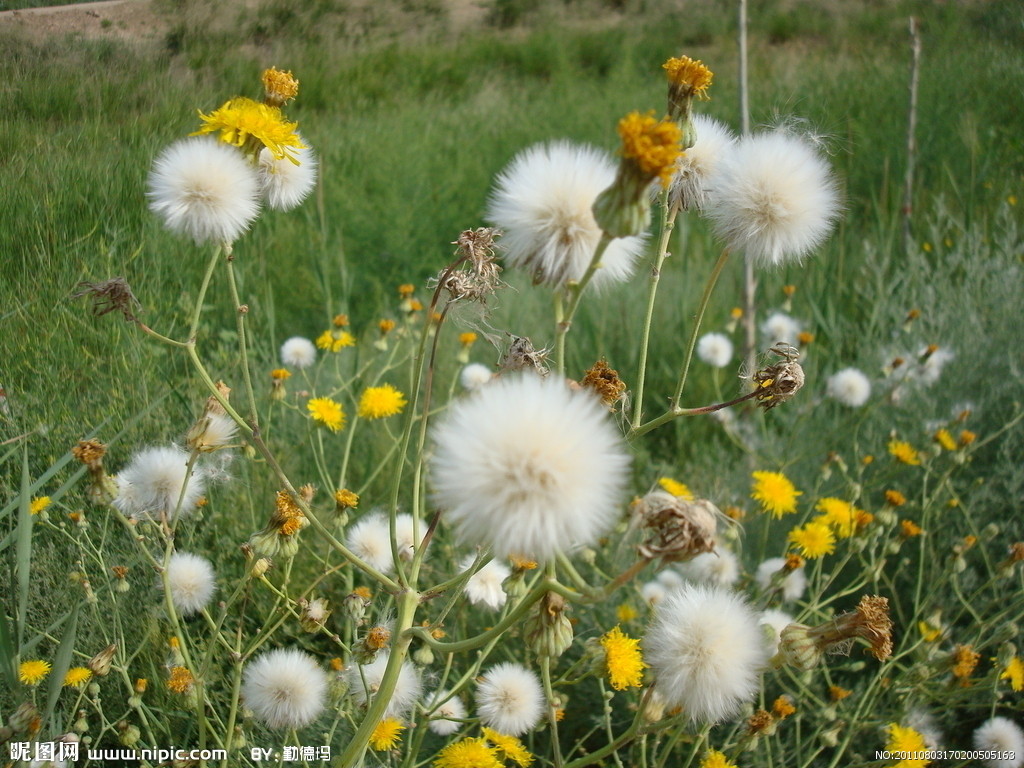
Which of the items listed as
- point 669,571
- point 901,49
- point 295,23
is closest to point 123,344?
point 295,23

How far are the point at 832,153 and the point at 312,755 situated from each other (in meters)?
1.35

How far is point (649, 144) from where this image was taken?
2.60 feet

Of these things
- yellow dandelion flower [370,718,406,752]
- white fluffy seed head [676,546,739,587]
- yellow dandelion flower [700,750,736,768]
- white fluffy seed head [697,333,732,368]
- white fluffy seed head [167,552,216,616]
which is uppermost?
white fluffy seed head [697,333,732,368]

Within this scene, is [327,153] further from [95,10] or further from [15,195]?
[15,195]

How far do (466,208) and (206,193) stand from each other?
276 centimetres

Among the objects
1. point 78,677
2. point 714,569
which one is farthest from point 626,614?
point 78,677

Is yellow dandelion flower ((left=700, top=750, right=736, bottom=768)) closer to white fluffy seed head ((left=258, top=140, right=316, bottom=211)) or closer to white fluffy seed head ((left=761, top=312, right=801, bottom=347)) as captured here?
white fluffy seed head ((left=258, top=140, right=316, bottom=211))

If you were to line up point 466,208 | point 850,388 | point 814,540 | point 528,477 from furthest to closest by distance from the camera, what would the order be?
point 466,208 → point 850,388 → point 814,540 → point 528,477

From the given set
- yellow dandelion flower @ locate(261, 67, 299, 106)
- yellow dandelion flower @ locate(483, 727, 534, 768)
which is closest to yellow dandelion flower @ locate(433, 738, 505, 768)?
yellow dandelion flower @ locate(483, 727, 534, 768)

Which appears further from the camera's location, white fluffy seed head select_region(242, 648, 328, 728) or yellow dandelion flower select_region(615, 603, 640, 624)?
yellow dandelion flower select_region(615, 603, 640, 624)

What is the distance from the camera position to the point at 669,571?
1988 millimetres

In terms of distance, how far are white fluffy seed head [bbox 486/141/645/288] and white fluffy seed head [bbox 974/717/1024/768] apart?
Result: 54.1 inches

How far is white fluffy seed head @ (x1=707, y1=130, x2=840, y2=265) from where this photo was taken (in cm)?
112

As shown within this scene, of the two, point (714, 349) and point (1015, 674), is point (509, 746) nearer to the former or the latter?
point (1015, 674)
